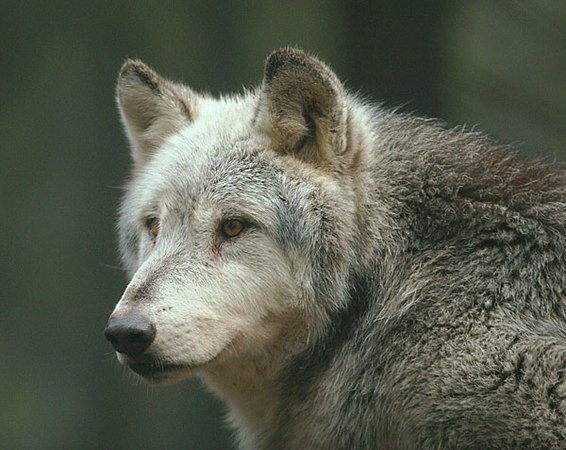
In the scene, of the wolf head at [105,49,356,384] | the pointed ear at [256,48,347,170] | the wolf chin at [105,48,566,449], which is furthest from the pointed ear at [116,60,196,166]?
the pointed ear at [256,48,347,170]

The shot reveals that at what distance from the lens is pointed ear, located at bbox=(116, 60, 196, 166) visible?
6707 mm

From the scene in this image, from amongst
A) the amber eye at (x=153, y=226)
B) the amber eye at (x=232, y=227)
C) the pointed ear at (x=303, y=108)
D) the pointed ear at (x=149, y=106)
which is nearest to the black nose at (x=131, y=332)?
the amber eye at (x=232, y=227)

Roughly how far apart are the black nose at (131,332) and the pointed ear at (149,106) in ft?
6.89

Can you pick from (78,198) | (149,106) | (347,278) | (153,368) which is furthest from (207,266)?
(78,198)

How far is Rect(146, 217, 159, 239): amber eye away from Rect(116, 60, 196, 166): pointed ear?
869 millimetres

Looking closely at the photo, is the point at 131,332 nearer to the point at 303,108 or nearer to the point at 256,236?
the point at 256,236

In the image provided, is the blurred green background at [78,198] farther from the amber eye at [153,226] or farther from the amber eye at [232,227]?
the amber eye at [232,227]

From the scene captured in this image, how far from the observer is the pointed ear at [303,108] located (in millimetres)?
5613

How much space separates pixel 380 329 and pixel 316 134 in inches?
55.0

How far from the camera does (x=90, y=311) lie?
13.1 meters

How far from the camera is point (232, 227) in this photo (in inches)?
224

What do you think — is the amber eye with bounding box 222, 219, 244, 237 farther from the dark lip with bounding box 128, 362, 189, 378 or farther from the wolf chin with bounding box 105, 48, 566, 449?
the dark lip with bounding box 128, 362, 189, 378

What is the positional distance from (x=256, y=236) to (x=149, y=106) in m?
1.79

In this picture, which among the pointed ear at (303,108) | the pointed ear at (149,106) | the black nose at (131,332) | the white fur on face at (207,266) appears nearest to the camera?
the black nose at (131,332)
